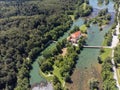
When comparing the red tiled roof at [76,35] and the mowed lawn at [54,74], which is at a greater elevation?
the red tiled roof at [76,35]

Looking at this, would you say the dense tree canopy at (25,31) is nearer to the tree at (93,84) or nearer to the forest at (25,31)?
the forest at (25,31)

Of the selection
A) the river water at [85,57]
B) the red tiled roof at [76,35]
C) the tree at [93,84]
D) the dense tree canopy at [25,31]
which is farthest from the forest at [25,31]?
the tree at [93,84]

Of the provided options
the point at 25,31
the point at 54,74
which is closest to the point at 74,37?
the point at 25,31

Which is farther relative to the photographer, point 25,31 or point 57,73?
point 25,31

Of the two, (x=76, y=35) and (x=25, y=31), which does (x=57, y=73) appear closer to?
(x=76, y=35)

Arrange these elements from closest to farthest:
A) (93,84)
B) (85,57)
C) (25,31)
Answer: (93,84), (85,57), (25,31)

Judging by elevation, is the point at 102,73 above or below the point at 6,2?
below

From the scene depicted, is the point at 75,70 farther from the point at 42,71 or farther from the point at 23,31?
the point at 23,31

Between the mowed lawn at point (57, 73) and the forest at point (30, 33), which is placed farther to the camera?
the forest at point (30, 33)

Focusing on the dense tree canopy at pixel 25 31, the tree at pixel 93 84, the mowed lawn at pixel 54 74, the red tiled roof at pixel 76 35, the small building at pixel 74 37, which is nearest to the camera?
the tree at pixel 93 84

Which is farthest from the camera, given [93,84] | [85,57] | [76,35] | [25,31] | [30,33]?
[25,31]

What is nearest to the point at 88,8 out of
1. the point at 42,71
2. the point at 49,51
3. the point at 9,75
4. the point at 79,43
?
the point at 79,43
